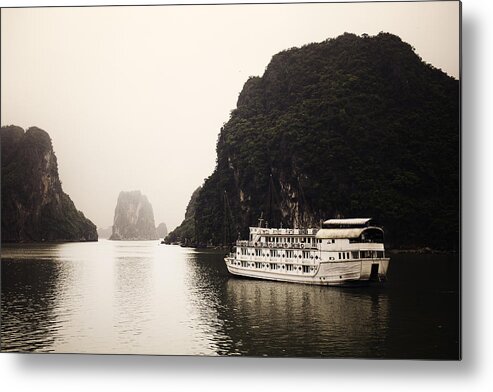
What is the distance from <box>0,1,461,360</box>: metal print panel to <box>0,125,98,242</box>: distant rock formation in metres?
0.01

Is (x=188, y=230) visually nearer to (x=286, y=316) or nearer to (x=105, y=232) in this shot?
(x=105, y=232)

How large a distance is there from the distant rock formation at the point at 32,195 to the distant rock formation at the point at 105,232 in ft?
0.17

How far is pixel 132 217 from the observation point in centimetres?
661

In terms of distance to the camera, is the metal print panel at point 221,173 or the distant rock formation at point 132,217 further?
the distant rock formation at point 132,217

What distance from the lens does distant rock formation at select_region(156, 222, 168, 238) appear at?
6.83 m

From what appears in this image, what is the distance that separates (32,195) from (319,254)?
2883 millimetres

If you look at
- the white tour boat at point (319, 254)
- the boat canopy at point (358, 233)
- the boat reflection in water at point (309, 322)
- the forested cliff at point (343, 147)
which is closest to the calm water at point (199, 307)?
the boat reflection in water at point (309, 322)

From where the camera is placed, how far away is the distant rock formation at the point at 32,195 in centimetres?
677

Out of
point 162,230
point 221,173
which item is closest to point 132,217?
point 162,230

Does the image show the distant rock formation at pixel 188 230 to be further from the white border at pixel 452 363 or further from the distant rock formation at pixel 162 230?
the white border at pixel 452 363

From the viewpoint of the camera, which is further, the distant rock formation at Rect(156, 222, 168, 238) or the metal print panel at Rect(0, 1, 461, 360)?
the distant rock formation at Rect(156, 222, 168, 238)

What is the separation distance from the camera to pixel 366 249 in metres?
6.55

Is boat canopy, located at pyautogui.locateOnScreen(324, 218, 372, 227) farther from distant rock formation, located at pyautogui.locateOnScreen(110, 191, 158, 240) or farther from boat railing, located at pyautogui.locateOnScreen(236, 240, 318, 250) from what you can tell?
distant rock formation, located at pyautogui.locateOnScreen(110, 191, 158, 240)

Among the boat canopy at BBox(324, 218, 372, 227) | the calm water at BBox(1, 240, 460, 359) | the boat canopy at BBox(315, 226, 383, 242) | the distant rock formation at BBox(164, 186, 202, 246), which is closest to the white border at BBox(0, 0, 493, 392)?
the calm water at BBox(1, 240, 460, 359)
